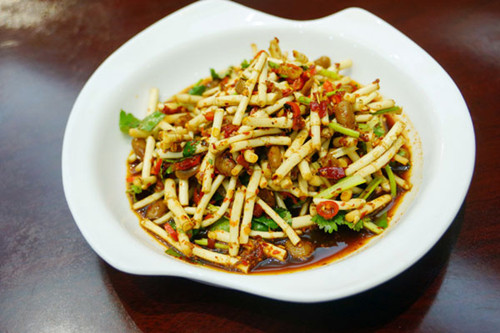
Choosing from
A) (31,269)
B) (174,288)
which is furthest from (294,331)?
(31,269)

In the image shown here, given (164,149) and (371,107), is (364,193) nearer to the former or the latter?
(371,107)

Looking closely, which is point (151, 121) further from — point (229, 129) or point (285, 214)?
point (285, 214)

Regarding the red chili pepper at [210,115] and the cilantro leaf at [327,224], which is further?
the red chili pepper at [210,115]

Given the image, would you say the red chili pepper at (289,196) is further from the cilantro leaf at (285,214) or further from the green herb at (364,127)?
the green herb at (364,127)

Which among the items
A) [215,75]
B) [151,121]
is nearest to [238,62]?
[215,75]

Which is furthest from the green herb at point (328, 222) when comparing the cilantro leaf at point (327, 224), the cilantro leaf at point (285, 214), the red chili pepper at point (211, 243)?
the red chili pepper at point (211, 243)

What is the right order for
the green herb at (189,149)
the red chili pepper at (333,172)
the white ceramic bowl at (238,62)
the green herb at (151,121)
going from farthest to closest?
1. the green herb at (151,121)
2. the green herb at (189,149)
3. the red chili pepper at (333,172)
4. the white ceramic bowl at (238,62)
